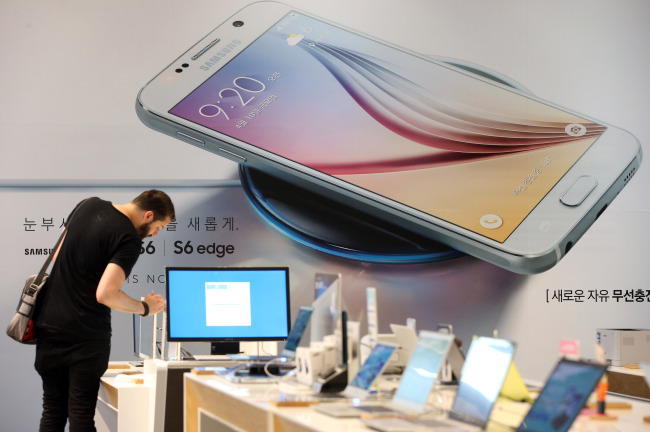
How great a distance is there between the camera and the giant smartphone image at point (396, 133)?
3.54 meters

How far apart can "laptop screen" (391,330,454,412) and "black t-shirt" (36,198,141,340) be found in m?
1.30

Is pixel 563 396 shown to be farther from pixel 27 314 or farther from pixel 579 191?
pixel 579 191

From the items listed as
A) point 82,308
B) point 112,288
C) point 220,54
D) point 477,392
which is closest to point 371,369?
point 477,392

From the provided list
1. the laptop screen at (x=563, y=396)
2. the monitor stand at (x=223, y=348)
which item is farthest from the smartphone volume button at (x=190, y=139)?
the laptop screen at (x=563, y=396)

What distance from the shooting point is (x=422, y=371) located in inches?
71.9

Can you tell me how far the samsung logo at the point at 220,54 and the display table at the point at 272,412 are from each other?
1.63 m

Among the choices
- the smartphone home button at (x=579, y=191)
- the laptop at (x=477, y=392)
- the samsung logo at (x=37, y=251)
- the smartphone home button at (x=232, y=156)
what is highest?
the smartphone home button at (x=232, y=156)

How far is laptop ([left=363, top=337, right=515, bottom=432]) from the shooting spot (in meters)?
1.58

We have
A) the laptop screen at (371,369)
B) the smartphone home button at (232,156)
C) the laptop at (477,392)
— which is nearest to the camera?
the laptop at (477,392)

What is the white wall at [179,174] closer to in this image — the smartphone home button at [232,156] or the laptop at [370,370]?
the smartphone home button at [232,156]

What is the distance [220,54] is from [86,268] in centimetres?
141

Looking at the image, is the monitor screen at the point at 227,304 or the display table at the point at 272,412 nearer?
the display table at the point at 272,412

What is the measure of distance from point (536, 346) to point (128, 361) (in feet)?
6.63

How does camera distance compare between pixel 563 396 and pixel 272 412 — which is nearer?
pixel 563 396
